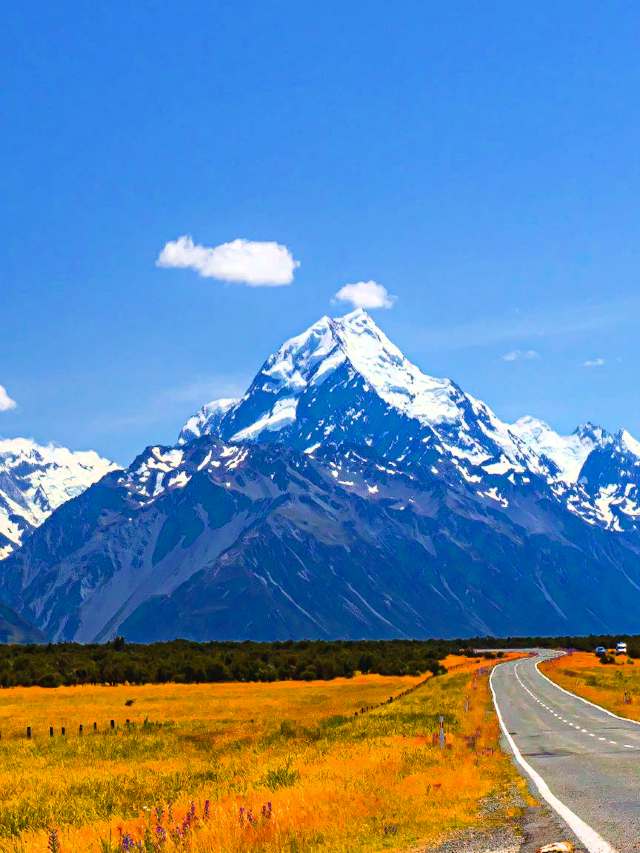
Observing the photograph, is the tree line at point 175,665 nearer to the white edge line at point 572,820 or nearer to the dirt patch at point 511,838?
the white edge line at point 572,820

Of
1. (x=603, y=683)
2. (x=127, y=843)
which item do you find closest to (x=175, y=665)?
(x=603, y=683)

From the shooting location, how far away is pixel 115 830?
1742cm

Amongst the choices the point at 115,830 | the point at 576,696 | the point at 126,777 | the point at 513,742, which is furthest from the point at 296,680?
the point at 115,830

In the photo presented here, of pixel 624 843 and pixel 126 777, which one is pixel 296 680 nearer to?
pixel 126 777

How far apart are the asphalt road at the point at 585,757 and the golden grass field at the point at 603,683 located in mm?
1551

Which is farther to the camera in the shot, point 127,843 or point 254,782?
point 254,782

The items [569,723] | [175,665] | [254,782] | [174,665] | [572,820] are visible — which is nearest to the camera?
[572,820]

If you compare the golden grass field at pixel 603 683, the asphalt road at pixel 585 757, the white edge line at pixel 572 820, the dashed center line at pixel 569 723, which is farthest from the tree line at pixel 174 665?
the white edge line at pixel 572 820

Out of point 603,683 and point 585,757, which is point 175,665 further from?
point 585,757

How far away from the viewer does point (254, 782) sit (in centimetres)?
2222

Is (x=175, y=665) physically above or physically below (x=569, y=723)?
below

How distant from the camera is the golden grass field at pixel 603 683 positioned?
2084 inches

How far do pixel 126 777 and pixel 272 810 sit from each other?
35.7 ft

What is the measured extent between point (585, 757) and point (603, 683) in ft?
168
